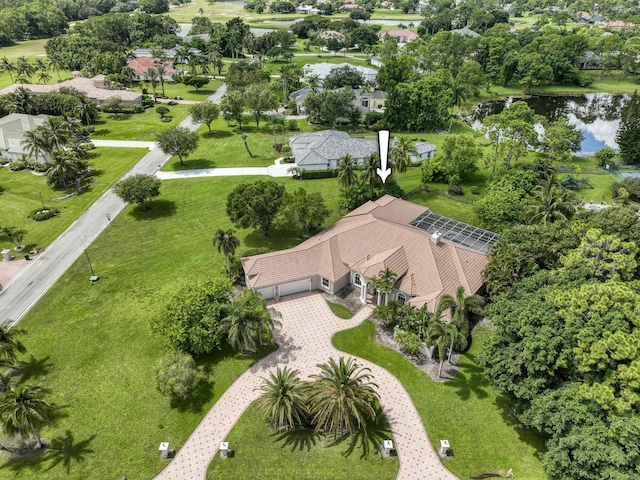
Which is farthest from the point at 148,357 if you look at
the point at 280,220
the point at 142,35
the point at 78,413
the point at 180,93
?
the point at 142,35

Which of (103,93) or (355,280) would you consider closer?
(355,280)

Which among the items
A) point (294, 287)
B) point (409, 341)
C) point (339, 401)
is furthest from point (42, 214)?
point (409, 341)

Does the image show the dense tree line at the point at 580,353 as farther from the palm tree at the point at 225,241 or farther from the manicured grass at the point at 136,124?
the manicured grass at the point at 136,124

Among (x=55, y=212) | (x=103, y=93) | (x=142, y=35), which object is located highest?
(x=142, y=35)

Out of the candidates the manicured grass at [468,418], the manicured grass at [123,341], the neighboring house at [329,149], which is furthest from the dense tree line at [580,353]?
the neighboring house at [329,149]

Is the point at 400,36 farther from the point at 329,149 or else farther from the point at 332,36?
the point at 329,149

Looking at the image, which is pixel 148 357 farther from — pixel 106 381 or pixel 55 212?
pixel 55 212
